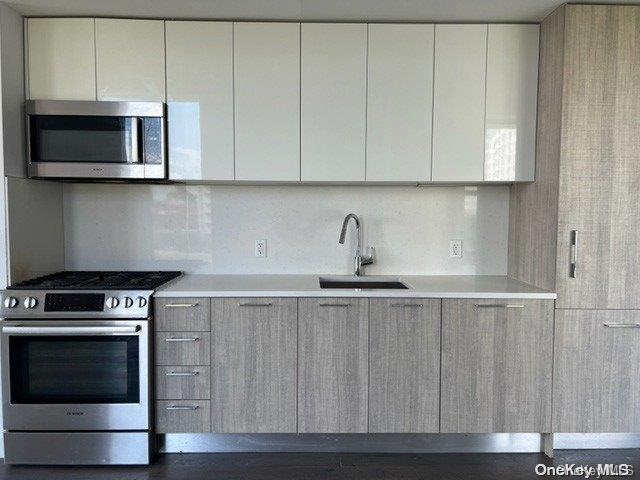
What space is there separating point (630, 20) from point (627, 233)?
1.08 meters

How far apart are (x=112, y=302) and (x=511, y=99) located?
2.40 metres

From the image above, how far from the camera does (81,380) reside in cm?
224

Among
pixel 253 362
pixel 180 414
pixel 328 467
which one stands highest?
pixel 253 362

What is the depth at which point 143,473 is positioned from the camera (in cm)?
224

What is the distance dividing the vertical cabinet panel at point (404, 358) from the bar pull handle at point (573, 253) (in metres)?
0.71

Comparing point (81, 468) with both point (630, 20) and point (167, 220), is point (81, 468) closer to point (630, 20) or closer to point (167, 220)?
point (167, 220)

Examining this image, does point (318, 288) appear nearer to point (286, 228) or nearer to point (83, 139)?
point (286, 228)

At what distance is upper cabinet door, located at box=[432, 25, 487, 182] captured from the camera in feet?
8.14

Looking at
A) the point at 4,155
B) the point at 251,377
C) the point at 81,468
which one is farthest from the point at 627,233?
the point at 4,155

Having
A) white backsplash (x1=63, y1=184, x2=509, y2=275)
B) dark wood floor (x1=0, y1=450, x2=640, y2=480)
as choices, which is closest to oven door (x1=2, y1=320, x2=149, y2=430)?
dark wood floor (x1=0, y1=450, x2=640, y2=480)

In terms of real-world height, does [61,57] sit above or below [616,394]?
above

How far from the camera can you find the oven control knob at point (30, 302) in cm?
218

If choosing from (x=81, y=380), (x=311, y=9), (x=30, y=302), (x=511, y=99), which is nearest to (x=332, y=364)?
(x=81, y=380)

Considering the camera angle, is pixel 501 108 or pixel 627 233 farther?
pixel 501 108
